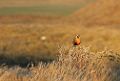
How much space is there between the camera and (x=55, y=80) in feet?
30.1

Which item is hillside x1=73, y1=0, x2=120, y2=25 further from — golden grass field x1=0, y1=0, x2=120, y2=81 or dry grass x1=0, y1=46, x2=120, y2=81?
dry grass x1=0, y1=46, x2=120, y2=81

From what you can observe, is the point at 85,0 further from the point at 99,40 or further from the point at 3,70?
the point at 3,70

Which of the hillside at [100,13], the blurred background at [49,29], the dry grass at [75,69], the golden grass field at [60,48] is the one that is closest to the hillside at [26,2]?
the blurred background at [49,29]

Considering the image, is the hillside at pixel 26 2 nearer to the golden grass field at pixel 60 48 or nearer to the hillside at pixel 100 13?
the golden grass field at pixel 60 48

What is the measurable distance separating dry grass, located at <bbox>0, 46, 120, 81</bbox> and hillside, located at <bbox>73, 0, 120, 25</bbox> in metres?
37.5

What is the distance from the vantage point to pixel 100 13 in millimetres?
53969

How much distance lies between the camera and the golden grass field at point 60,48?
9828 millimetres

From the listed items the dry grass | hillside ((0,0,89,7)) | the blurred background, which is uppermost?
hillside ((0,0,89,7))

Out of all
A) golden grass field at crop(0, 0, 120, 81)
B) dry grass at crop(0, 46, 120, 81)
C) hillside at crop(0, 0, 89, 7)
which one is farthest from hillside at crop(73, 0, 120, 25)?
dry grass at crop(0, 46, 120, 81)

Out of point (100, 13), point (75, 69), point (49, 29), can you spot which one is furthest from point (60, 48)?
point (100, 13)

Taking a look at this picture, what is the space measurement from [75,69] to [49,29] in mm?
23903

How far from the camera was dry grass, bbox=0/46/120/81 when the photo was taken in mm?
9547

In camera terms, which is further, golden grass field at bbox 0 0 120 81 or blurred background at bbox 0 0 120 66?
blurred background at bbox 0 0 120 66

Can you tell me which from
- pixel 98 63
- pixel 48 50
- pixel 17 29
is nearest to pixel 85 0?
pixel 17 29
